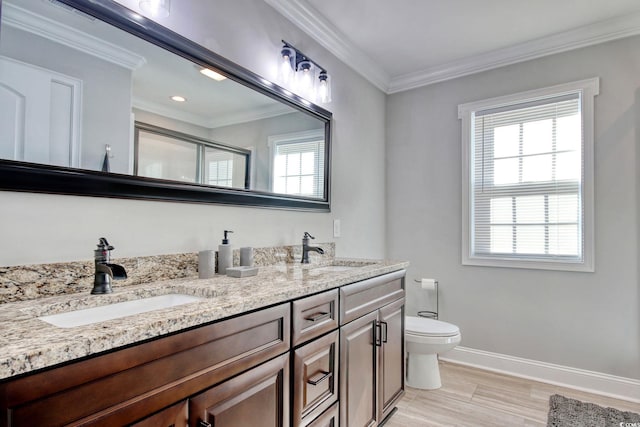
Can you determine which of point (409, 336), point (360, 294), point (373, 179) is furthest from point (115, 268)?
point (373, 179)

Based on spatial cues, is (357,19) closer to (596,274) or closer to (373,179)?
(373,179)

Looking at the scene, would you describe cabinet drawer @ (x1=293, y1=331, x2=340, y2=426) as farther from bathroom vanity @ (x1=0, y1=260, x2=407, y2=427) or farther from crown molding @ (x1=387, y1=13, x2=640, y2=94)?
crown molding @ (x1=387, y1=13, x2=640, y2=94)

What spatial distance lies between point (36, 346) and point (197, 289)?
0.64 m

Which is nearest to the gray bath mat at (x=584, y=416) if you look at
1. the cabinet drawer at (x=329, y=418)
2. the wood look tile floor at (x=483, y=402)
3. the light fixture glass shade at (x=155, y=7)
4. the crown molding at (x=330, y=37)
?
the wood look tile floor at (x=483, y=402)

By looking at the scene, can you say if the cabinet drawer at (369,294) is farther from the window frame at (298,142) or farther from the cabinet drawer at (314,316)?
the window frame at (298,142)

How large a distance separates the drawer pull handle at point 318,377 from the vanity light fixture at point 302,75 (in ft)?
5.29

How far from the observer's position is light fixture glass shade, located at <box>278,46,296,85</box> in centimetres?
213

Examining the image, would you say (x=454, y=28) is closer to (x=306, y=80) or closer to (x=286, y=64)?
(x=306, y=80)

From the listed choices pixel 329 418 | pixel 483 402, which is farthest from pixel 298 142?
pixel 483 402

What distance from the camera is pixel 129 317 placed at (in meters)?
0.87

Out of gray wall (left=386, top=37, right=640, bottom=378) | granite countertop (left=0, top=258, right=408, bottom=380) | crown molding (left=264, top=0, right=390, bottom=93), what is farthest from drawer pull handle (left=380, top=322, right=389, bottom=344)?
crown molding (left=264, top=0, right=390, bottom=93)

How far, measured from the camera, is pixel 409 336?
244 centimetres

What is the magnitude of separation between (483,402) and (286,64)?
2.48m

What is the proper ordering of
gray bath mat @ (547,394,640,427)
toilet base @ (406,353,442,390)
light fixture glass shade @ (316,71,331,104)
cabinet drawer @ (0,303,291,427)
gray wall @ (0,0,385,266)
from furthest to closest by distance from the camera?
toilet base @ (406,353,442,390) → light fixture glass shade @ (316,71,331,104) → gray bath mat @ (547,394,640,427) → gray wall @ (0,0,385,266) → cabinet drawer @ (0,303,291,427)
